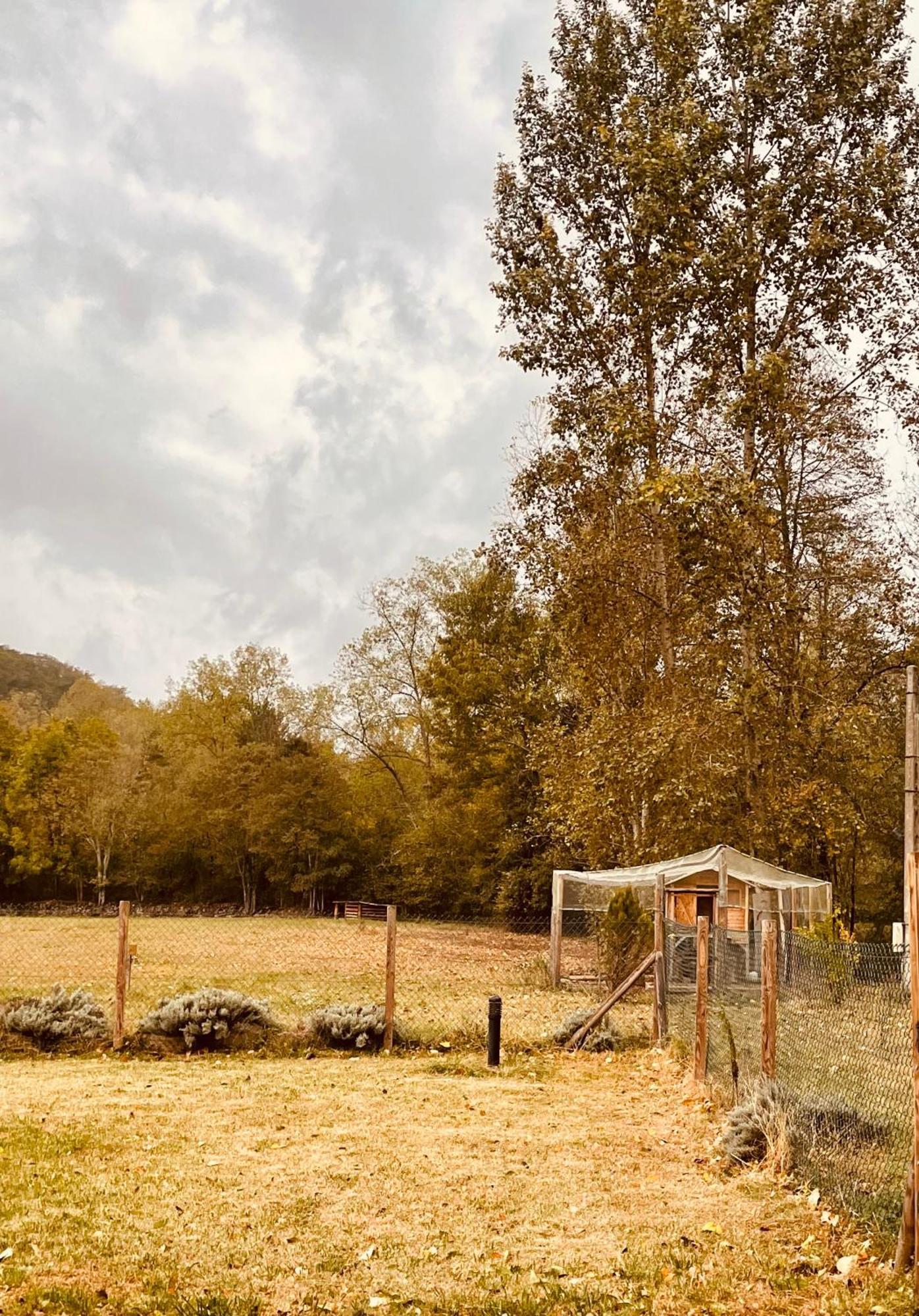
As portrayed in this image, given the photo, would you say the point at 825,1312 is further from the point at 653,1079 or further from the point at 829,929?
the point at 829,929

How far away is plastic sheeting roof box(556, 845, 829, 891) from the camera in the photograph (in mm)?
17141

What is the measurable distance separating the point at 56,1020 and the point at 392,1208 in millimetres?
6645

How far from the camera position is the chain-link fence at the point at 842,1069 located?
6066 millimetres

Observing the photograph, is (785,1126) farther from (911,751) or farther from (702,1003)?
(911,751)

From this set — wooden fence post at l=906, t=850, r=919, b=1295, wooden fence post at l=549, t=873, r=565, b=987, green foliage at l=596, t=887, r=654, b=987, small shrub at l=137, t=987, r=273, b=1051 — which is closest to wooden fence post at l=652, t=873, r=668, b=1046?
green foliage at l=596, t=887, r=654, b=987

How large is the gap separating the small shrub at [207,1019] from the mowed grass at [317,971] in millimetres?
787

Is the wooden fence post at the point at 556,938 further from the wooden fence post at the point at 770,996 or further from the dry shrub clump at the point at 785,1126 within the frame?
the dry shrub clump at the point at 785,1126

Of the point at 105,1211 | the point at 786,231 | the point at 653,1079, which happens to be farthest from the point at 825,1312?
the point at 786,231

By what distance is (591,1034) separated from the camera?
12.3 metres

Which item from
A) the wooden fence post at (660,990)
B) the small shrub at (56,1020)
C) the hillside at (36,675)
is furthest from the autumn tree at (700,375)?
the hillside at (36,675)

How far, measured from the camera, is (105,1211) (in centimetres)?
599

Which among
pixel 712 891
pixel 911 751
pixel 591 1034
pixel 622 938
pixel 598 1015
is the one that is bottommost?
pixel 591 1034

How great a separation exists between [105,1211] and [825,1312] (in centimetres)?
369

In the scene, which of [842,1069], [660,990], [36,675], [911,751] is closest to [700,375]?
[911,751]
